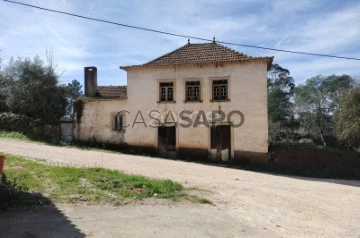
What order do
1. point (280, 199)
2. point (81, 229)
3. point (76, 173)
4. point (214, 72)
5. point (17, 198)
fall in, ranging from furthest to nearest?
point (214, 72) → point (76, 173) → point (280, 199) → point (17, 198) → point (81, 229)

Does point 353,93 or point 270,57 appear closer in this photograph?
point 270,57

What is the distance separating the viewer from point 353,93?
2734 centimetres

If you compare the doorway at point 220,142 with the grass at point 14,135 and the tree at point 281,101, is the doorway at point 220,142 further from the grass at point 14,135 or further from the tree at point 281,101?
the tree at point 281,101

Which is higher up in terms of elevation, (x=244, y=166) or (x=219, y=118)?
(x=219, y=118)

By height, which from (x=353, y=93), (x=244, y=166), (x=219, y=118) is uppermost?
(x=353, y=93)

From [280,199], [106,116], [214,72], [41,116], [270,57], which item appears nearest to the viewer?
[280,199]

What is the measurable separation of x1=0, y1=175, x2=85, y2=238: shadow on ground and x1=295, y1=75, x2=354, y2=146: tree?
39.9 meters

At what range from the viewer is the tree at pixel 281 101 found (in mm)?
45625

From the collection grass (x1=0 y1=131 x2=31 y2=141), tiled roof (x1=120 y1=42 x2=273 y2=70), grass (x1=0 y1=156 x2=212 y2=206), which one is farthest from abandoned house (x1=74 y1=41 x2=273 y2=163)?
grass (x1=0 y1=156 x2=212 y2=206)

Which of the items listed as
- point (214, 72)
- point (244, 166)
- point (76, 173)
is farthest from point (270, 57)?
point (76, 173)

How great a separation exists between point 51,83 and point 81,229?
25218mm

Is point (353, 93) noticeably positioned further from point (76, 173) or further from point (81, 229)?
point (81, 229)

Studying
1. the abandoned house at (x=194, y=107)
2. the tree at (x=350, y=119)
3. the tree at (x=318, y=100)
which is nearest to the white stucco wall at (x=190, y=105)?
the abandoned house at (x=194, y=107)

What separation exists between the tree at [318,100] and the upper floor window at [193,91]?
1010 inches
